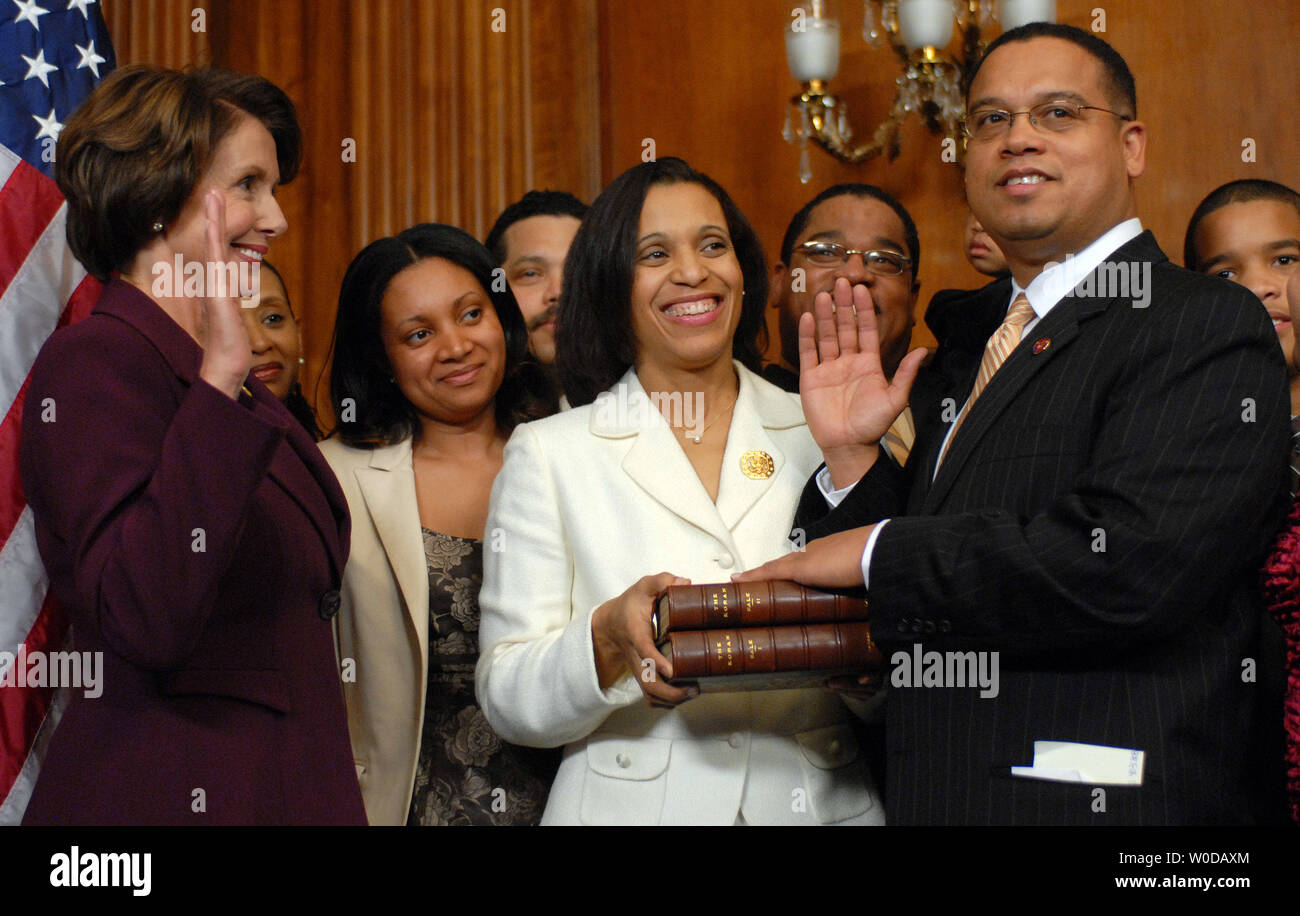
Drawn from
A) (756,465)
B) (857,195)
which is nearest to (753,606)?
(756,465)

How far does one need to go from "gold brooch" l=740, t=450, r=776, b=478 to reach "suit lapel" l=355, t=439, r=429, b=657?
78 centimetres

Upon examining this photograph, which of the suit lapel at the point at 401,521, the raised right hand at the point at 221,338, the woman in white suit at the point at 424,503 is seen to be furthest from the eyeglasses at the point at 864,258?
the raised right hand at the point at 221,338

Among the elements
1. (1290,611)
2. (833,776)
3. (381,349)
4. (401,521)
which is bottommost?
(833,776)

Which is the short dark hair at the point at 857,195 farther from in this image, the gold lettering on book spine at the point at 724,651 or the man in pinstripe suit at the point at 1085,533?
the gold lettering on book spine at the point at 724,651

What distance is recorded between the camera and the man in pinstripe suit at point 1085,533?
1.89 metres

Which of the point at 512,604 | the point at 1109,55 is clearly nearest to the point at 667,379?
the point at 512,604

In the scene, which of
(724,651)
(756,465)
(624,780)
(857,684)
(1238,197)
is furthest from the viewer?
(1238,197)

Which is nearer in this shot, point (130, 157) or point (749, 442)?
point (130, 157)

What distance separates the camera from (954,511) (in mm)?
2105

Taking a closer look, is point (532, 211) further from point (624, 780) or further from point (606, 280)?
point (624, 780)

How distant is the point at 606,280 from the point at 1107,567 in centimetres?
124

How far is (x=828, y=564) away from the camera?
2.11 m

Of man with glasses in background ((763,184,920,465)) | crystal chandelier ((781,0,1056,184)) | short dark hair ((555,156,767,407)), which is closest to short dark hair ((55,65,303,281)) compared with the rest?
short dark hair ((555,156,767,407))
